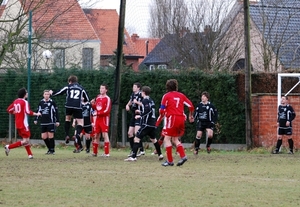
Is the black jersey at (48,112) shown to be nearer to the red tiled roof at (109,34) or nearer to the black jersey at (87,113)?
the black jersey at (87,113)

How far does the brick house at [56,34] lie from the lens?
114 ft

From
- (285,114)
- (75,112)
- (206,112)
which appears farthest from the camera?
(285,114)

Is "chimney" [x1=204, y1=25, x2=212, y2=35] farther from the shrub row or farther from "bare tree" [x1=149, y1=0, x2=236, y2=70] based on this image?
the shrub row

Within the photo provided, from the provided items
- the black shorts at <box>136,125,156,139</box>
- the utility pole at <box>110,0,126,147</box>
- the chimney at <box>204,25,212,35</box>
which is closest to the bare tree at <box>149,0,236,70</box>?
the chimney at <box>204,25,212,35</box>

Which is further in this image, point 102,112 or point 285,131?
point 285,131

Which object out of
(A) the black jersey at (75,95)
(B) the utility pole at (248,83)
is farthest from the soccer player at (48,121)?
(B) the utility pole at (248,83)

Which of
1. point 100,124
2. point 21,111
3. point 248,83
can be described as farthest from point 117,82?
point 21,111

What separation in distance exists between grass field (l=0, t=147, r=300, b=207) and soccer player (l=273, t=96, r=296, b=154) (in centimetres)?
478

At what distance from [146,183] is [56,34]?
33.9 metres

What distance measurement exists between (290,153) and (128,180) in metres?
11.1

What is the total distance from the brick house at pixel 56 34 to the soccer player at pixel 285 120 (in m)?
10.8

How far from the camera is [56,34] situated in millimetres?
46438

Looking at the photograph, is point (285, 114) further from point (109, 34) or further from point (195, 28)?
point (109, 34)

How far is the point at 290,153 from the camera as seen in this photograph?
24.0 metres
